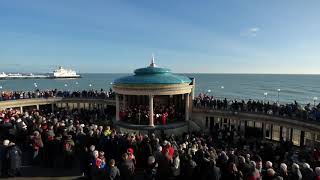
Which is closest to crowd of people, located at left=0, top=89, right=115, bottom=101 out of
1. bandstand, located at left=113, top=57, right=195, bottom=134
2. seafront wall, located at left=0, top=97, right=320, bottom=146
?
seafront wall, located at left=0, top=97, right=320, bottom=146

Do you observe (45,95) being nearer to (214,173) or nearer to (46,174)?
(46,174)

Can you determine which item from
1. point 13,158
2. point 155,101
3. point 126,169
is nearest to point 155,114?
point 155,101

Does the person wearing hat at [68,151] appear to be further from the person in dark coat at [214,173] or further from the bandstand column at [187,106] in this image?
the bandstand column at [187,106]

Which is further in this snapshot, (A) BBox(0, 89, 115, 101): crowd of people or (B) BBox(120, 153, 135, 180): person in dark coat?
(A) BBox(0, 89, 115, 101): crowd of people

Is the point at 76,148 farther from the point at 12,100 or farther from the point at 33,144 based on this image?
the point at 12,100

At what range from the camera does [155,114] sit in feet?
87.4

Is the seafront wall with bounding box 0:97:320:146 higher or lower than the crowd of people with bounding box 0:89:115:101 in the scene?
lower

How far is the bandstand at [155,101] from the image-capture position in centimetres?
2569

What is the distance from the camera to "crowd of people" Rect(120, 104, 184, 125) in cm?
2628

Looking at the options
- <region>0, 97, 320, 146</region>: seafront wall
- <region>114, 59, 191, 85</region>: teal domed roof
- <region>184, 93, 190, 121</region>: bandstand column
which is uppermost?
<region>114, 59, 191, 85</region>: teal domed roof

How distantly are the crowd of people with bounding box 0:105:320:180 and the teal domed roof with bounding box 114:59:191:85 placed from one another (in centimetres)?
1092

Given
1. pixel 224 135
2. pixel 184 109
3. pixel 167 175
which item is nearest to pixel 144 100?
pixel 184 109

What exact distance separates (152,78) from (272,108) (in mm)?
11176

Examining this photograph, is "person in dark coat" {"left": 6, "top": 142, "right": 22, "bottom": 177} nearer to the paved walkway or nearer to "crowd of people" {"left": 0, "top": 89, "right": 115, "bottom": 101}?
the paved walkway
